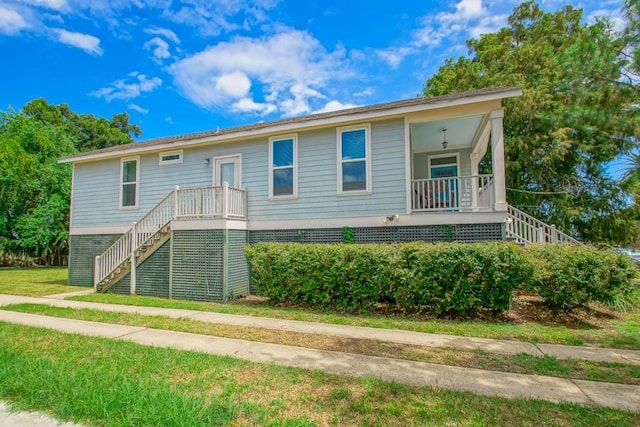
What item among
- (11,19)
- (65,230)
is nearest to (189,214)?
(11,19)

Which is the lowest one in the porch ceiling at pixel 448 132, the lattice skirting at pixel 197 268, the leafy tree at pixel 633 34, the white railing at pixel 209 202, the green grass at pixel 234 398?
the green grass at pixel 234 398

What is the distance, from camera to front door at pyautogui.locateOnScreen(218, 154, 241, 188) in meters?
10.4

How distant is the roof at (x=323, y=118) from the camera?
307 inches

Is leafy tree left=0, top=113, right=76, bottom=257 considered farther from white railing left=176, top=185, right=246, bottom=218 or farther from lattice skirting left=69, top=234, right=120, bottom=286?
white railing left=176, top=185, right=246, bottom=218

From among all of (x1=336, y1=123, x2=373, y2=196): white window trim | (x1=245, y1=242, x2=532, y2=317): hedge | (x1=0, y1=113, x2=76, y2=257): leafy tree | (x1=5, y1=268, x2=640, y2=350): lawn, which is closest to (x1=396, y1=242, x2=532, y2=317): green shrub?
(x1=245, y1=242, x2=532, y2=317): hedge

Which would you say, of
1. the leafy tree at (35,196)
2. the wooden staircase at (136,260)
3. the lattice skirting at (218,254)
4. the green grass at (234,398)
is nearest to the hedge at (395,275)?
the lattice skirting at (218,254)

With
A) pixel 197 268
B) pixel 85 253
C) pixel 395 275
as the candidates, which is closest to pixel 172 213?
pixel 197 268

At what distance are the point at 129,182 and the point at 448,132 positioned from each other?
436 inches

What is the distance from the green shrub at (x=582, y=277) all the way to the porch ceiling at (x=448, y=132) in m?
4.02

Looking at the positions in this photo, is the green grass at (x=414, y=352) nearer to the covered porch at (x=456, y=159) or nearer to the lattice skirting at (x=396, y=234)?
the lattice skirting at (x=396, y=234)

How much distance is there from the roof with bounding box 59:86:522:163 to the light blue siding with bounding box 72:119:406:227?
0.36 meters

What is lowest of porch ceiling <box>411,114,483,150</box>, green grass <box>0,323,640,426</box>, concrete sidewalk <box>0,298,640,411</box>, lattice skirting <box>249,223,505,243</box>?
concrete sidewalk <box>0,298,640,411</box>

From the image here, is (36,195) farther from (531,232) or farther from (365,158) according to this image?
(531,232)

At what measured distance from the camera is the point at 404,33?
41.4 ft
